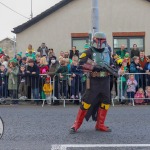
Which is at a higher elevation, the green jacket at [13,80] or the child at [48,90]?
the green jacket at [13,80]

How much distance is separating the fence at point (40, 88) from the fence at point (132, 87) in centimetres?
143

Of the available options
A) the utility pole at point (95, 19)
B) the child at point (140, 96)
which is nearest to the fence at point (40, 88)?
the child at point (140, 96)

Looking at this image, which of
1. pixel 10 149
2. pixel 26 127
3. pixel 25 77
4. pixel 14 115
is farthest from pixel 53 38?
pixel 10 149

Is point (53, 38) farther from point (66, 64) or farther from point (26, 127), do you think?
point (26, 127)

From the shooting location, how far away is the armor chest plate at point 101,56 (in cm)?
953

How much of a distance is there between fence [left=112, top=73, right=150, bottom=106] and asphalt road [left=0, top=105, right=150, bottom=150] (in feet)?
8.23

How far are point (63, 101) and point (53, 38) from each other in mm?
8743

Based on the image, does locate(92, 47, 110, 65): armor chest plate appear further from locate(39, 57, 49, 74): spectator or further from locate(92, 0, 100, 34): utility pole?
locate(39, 57, 49, 74): spectator

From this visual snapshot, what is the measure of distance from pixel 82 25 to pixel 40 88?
8.52 meters

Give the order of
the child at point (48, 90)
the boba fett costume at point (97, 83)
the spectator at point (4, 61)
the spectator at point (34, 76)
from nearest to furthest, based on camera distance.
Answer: the boba fett costume at point (97, 83), the child at point (48, 90), the spectator at point (34, 76), the spectator at point (4, 61)

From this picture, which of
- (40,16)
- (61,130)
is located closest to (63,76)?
(61,130)

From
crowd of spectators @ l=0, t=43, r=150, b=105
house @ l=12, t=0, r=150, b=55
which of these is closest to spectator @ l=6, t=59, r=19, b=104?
crowd of spectators @ l=0, t=43, r=150, b=105

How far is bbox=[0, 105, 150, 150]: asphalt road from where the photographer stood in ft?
27.7

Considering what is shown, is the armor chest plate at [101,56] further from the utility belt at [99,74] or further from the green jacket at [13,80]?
the green jacket at [13,80]
